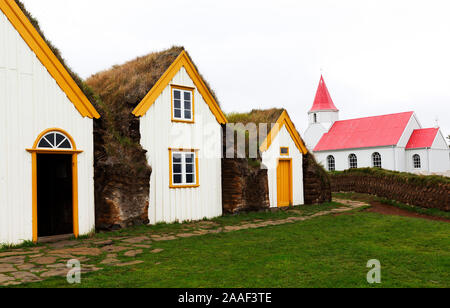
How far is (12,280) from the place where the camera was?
611 centimetres

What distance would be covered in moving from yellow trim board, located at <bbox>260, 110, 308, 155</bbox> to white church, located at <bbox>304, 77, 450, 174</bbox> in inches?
835

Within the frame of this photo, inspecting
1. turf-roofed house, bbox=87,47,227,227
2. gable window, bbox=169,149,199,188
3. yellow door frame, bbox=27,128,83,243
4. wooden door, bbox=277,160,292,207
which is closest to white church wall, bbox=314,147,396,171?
wooden door, bbox=277,160,292,207

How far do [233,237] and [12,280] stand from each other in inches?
226

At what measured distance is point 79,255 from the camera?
822 cm

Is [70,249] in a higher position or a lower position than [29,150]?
lower

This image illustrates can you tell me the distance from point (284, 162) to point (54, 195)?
1046 centimetres

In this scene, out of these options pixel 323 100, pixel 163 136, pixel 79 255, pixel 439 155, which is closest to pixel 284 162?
pixel 163 136

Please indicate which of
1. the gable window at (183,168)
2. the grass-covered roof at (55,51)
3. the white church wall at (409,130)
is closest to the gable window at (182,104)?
the gable window at (183,168)

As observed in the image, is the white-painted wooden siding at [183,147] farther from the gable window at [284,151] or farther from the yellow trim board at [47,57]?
the gable window at [284,151]

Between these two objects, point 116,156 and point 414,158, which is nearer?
point 116,156

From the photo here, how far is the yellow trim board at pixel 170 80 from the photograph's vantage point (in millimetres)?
12961

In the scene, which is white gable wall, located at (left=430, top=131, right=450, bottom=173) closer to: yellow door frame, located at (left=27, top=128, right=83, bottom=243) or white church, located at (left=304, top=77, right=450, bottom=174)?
white church, located at (left=304, top=77, right=450, bottom=174)
